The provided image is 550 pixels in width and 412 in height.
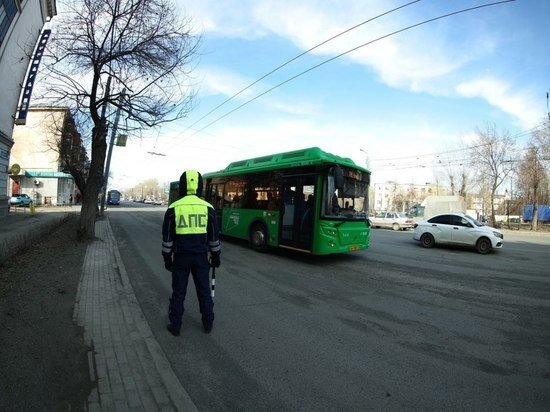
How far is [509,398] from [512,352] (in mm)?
1327

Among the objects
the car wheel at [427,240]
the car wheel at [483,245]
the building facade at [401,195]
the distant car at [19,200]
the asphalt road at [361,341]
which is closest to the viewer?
the asphalt road at [361,341]

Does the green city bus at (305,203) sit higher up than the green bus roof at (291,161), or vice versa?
the green bus roof at (291,161)

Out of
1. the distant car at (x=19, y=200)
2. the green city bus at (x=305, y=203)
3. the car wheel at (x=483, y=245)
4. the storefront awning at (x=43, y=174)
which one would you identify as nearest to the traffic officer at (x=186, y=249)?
the green city bus at (x=305, y=203)

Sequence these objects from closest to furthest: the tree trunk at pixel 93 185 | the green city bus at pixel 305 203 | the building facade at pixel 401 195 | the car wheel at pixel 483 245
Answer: the green city bus at pixel 305 203
the tree trunk at pixel 93 185
the car wheel at pixel 483 245
the building facade at pixel 401 195

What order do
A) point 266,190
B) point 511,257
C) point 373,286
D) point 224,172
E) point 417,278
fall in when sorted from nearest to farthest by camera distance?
point 373,286 → point 417,278 → point 266,190 → point 511,257 → point 224,172

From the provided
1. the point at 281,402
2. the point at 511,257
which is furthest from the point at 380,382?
the point at 511,257

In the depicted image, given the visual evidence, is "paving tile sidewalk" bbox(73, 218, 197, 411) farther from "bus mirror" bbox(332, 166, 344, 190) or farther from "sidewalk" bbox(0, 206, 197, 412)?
"bus mirror" bbox(332, 166, 344, 190)

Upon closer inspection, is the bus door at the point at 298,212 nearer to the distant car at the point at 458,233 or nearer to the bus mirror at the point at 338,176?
the bus mirror at the point at 338,176

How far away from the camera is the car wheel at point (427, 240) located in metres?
16.0

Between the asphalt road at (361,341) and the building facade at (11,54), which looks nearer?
the asphalt road at (361,341)

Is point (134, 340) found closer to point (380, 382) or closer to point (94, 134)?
point (380, 382)

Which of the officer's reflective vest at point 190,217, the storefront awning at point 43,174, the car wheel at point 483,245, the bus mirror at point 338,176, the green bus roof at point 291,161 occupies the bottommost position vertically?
the car wheel at point 483,245

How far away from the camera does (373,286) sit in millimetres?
7891

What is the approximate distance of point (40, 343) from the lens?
166 inches
